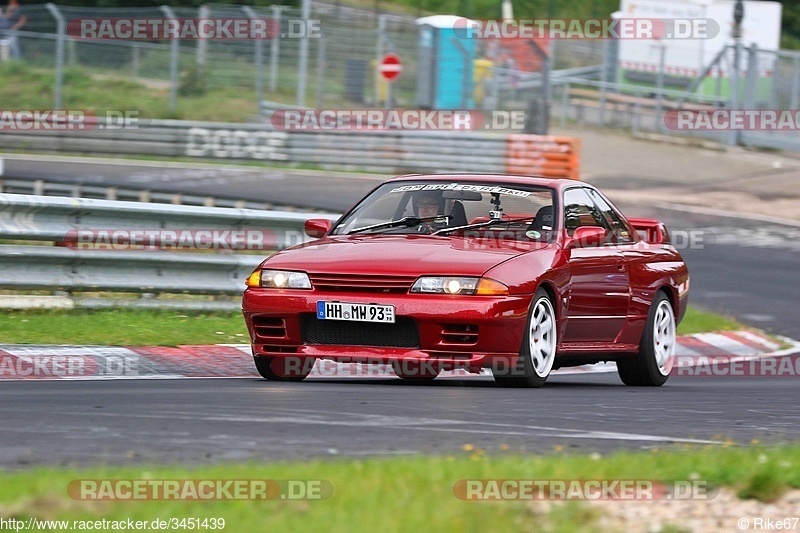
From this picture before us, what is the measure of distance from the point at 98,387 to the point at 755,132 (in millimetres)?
24049

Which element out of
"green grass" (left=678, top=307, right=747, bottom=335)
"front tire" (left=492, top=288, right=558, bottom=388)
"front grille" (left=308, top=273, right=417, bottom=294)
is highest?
"front grille" (left=308, top=273, right=417, bottom=294)

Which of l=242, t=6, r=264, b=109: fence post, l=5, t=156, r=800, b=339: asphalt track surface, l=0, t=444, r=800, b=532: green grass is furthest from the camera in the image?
l=242, t=6, r=264, b=109: fence post

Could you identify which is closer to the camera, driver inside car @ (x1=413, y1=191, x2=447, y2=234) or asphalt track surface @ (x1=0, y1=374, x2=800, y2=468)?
asphalt track surface @ (x1=0, y1=374, x2=800, y2=468)

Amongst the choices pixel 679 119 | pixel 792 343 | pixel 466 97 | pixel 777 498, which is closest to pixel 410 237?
pixel 777 498

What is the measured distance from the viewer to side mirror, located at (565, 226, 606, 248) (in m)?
9.07

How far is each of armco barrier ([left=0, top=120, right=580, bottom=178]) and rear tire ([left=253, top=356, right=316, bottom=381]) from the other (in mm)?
16397

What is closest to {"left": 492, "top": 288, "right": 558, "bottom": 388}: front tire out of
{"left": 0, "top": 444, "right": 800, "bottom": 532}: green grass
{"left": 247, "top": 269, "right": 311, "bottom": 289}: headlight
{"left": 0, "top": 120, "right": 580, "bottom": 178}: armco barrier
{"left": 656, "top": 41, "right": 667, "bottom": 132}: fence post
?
{"left": 247, "top": 269, "right": 311, "bottom": 289}: headlight

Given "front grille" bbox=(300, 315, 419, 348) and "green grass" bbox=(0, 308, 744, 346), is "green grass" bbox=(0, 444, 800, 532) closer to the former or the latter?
"front grille" bbox=(300, 315, 419, 348)

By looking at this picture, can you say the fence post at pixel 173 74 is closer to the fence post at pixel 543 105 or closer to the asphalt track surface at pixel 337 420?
the fence post at pixel 543 105

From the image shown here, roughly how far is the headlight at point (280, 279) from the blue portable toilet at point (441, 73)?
2088 cm

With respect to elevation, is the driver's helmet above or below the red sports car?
above

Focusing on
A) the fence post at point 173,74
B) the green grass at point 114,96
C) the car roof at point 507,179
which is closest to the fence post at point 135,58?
the green grass at point 114,96

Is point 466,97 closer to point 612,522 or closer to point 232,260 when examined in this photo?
point 232,260

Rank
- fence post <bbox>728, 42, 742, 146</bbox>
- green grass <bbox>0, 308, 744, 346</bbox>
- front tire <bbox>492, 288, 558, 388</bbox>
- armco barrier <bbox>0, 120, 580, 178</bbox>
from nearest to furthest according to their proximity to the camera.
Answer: front tire <bbox>492, 288, 558, 388</bbox>, green grass <bbox>0, 308, 744, 346</bbox>, armco barrier <bbox>0, 120, 580, 178</bbox>, fence post <bbox>728, 42, 742, 146</bbox>
